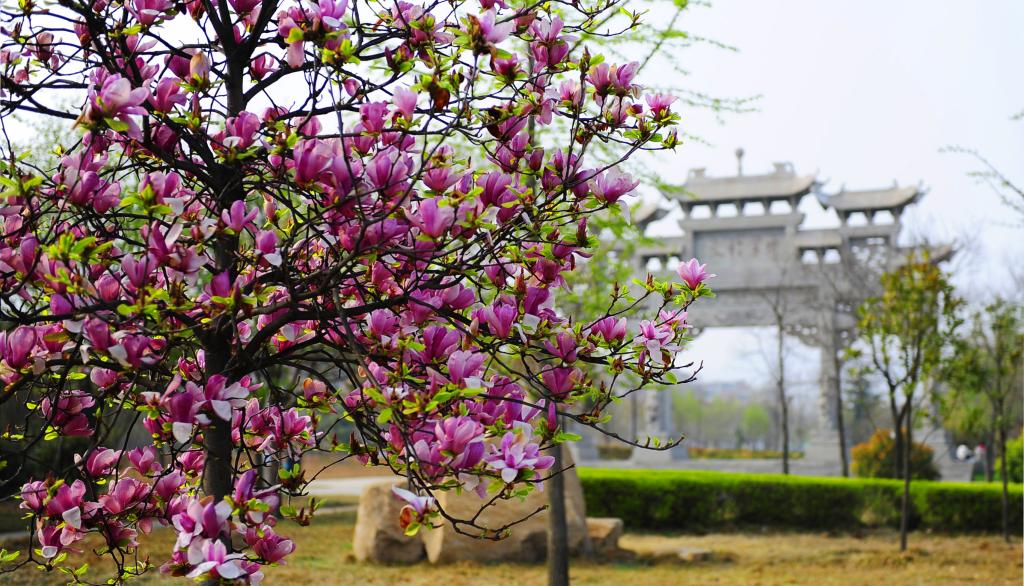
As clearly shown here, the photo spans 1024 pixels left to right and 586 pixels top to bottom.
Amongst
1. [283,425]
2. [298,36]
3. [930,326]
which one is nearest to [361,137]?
[298,36]

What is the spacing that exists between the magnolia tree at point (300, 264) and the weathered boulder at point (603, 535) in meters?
Answer: 8.00

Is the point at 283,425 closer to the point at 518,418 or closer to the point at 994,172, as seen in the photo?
the point at 518,418

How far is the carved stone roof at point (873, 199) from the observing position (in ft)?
91.6

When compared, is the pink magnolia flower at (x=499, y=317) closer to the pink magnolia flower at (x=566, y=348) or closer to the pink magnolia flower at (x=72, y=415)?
the pink magnolia flower at (x=566, y=348)

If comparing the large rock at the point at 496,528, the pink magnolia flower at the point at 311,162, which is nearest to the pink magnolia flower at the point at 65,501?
the pink magnolia flower at the point at 311,162

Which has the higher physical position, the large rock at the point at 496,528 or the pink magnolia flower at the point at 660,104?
the pink magnolia flower at the point at 660,104

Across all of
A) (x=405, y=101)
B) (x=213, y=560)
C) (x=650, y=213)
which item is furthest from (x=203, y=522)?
(x=650, y=213)

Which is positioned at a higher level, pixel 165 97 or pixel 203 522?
pixel 165 97

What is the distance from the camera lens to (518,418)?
2.36 m

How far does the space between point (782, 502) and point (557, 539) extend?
26.8 ft

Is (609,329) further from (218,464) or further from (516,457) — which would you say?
(218,464)

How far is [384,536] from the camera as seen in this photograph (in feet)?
31.6

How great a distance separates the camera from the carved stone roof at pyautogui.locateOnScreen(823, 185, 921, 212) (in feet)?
91.6

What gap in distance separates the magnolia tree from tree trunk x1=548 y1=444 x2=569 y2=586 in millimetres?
5115
